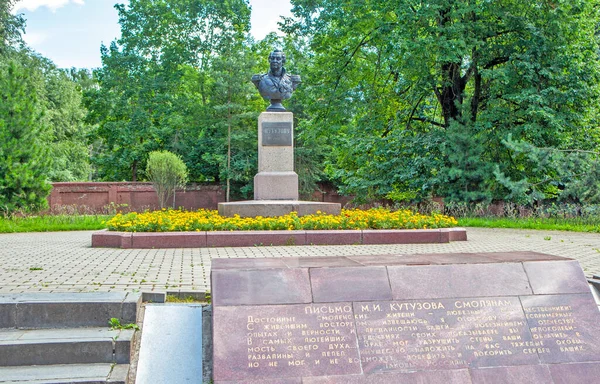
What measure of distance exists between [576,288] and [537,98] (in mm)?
14248

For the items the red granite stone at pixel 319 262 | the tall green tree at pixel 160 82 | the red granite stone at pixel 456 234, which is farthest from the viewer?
the tall green tree at pixel 160 82

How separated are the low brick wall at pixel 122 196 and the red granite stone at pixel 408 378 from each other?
25551mm

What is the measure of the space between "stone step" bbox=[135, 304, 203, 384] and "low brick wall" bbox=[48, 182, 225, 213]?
79.4ft

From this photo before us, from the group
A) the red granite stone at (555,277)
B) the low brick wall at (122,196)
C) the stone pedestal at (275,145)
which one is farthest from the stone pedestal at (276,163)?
the low brick wall at (122,196)

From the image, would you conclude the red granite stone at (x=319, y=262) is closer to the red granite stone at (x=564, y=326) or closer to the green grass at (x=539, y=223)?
the red granite stone at (x=564, y=326)

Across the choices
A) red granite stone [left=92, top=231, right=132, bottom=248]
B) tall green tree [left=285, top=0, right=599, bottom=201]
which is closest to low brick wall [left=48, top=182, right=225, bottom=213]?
tall green tree [left=285, top=0, right=599, bottom=201]

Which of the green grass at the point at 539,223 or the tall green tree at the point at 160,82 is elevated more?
the tall green tree at the point at 160,82

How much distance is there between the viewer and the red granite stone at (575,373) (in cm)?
420

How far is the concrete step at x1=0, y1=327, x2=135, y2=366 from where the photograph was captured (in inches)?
168

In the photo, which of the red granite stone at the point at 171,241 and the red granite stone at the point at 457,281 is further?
the red granite stone at the point at 171,241

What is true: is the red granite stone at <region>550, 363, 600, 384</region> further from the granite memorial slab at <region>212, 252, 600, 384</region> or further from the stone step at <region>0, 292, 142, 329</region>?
the stone step at <region>0, 292, 142, 329</region>

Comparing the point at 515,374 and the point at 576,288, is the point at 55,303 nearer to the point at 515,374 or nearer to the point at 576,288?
the point at 515,374

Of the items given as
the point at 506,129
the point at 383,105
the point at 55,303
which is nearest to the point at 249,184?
the point at 383,105

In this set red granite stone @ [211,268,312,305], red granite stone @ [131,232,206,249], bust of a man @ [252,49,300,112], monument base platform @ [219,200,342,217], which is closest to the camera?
red granite stone @ [211,268,312,305]
